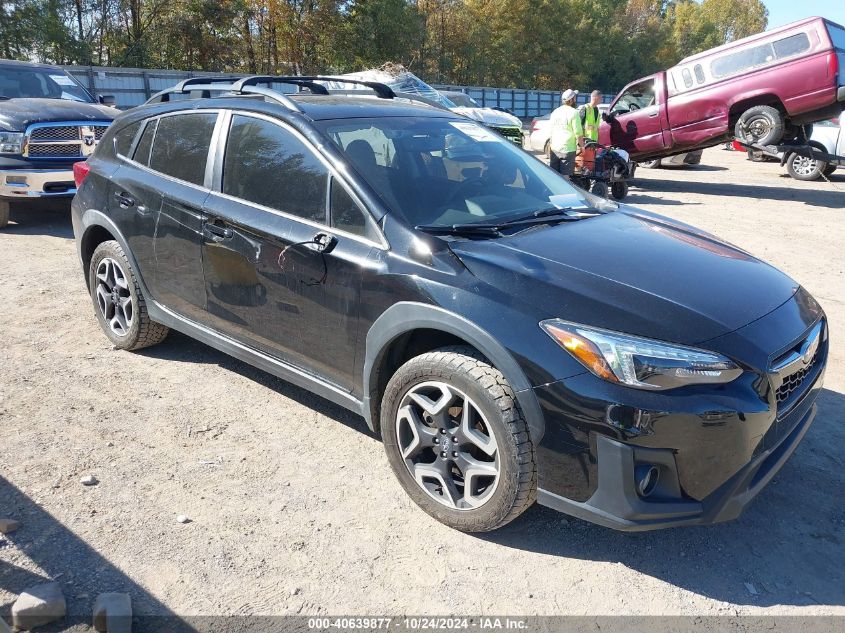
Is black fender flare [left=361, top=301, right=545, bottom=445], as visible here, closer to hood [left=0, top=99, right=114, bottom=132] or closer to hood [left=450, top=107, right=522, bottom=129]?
hood [left=0, top=99, right=114, bottom=132]

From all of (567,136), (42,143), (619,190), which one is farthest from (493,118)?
(42,143)

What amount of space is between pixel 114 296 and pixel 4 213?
205 inches

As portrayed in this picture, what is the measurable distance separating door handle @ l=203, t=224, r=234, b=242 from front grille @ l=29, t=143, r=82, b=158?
585 cm

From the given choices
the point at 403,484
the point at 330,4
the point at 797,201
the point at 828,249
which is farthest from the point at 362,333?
the point at 330,4

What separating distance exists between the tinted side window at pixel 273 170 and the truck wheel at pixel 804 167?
14543mm

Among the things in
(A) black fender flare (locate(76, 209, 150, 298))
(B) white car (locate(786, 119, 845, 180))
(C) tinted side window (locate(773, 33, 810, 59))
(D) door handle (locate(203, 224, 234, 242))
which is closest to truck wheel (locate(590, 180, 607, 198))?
(C) tinted side window (locate(773, 33, 810, 59))

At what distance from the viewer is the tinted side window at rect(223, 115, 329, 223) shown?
3.51 meters

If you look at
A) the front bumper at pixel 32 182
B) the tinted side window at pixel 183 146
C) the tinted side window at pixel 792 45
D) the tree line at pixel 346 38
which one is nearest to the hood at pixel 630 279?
the tinted side window at pixel 183 146

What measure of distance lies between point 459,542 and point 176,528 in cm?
121

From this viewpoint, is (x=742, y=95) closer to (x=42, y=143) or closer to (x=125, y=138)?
(x=42, y=143)

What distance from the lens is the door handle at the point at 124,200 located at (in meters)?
4.52

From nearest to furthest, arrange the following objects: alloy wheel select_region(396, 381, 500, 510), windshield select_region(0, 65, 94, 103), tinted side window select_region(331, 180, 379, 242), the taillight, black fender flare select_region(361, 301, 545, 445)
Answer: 1. black fender flare select_region(361, 301, 545, 445)
2. alloy wheel select_region(396, 381, 500, 510)
3. tinted side window select_region(331, 180, 379, 242)
4. the taillight
5. windshield select_region(0, 65, 94, 103)

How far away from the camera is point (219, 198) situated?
155 inches

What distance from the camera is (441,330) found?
2949 millimetres
